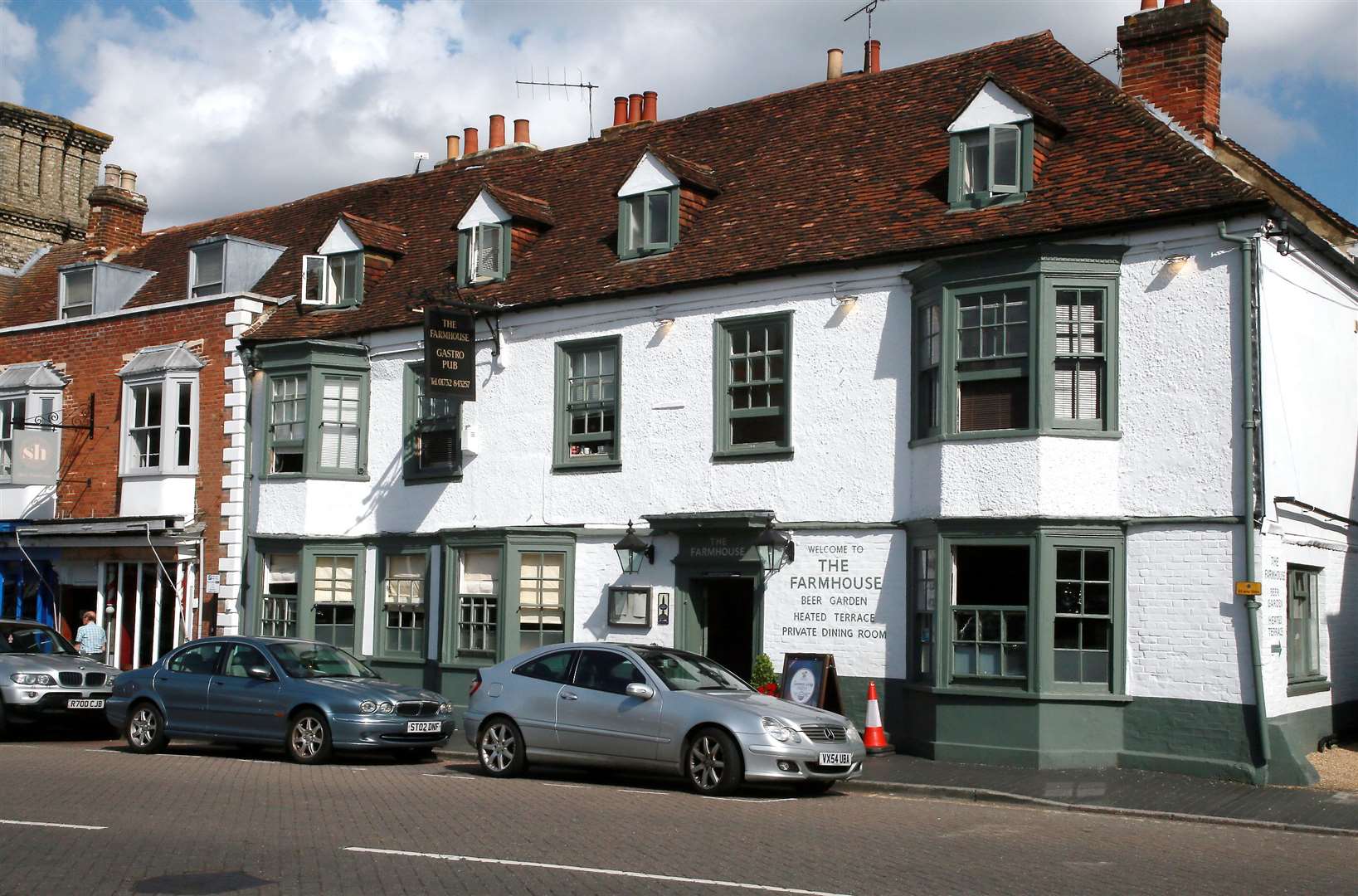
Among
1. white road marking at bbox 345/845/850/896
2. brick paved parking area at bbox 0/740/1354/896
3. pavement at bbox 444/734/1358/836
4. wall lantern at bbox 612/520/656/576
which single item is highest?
wall lantern at bbox 612/520/656/576

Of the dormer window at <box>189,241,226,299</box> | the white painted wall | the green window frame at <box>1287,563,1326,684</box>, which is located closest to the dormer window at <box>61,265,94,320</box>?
the dormer window at <box>189,241,226,299</box>

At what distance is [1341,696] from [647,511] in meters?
9.33

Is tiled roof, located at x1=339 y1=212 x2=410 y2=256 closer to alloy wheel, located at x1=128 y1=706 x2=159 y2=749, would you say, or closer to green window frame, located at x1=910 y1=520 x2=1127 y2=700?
alloy wheel, located at x1=128 y1=706 x2=159 y2=749

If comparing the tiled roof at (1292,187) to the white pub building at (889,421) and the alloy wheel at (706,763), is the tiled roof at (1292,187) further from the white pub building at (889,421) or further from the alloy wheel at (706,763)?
the alloy wheel at (706,763)

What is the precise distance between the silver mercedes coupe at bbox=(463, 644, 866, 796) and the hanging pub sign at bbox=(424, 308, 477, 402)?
20.3 ft

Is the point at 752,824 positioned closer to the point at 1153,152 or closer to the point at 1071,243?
the point at 1071,243

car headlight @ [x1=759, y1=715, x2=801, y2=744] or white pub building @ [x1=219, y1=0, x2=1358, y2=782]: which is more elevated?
white pub building @ [x1=219, y1=0, x2=1358, y2=782]

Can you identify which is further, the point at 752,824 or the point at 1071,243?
the point at 1071,243

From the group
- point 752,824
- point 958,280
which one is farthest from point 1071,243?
point 752,824

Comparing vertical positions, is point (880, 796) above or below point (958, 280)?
below

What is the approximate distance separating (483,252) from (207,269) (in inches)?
282

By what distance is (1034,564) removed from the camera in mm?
16469

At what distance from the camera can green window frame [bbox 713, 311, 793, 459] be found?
19.2 meters

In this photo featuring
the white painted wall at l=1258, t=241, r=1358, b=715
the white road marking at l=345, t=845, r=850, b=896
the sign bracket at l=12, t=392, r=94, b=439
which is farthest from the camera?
the sign bracket at l=12, t=392, r=94, b=439
